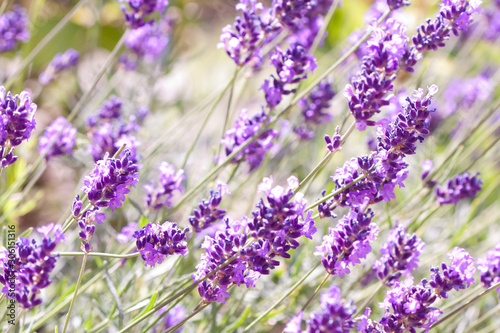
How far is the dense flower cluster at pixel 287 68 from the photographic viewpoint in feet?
4.01

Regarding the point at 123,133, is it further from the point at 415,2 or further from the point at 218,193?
the point at 415,2

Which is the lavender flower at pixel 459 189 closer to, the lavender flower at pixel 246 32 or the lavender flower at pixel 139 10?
the lavender flower at pixel 246 32

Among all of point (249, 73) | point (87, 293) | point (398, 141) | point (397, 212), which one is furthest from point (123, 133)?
point (397, 212)

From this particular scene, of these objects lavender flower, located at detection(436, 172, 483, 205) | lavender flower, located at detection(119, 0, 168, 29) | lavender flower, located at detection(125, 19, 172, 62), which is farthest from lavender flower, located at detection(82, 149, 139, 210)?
lavender flower, located at detection(125, 19, 172, 62)

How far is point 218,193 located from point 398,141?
1.28 ft

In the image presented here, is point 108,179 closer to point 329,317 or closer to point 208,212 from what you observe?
point 208,212

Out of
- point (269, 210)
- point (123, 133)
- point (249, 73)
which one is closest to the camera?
point (269, 210)

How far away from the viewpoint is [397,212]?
64.9 inches

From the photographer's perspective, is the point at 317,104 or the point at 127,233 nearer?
the point at 127,233

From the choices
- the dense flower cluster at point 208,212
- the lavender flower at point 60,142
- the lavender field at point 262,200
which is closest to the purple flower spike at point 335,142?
the lavender field at point 262,200

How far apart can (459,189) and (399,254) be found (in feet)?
1.40

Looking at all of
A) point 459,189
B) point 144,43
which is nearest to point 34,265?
point 459,189

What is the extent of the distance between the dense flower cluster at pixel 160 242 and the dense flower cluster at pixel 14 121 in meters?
0.28

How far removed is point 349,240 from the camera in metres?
0.95
